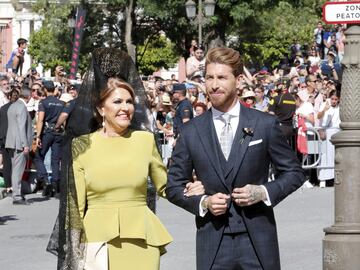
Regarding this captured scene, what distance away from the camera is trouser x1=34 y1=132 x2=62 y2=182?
68.2 feet

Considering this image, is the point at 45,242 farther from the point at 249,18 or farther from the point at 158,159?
the point at 249,18

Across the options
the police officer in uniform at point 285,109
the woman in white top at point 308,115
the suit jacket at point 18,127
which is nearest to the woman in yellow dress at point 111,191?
the suit jacket at point 18,127

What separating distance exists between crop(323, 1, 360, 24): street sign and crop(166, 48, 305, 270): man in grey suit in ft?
14.6

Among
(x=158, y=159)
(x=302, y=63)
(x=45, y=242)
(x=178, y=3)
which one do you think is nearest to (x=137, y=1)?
(x=178, y=3)

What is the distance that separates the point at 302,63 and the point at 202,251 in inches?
1340

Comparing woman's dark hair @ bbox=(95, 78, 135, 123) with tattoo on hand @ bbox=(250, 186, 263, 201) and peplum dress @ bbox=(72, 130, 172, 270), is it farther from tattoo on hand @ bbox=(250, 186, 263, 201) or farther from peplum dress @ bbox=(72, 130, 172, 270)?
tattoo on hand @ bbox=(250, 186, 263, 201)

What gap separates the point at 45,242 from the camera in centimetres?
1466

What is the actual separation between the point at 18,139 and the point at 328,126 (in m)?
6.15

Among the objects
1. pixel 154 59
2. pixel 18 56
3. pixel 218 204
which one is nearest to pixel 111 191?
pixel 218 204

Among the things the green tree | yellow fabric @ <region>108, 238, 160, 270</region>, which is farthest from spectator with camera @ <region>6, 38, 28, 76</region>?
the green tree

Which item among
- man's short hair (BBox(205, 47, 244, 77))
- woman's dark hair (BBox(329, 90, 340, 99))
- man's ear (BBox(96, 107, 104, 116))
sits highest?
man's short hair (BBox(205, 47, 244, 77))

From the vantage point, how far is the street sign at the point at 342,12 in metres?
11.1

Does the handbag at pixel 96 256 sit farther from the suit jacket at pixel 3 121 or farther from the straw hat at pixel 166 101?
the straw hat at pixel 166 101

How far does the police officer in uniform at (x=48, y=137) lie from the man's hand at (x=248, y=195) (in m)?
13.9
